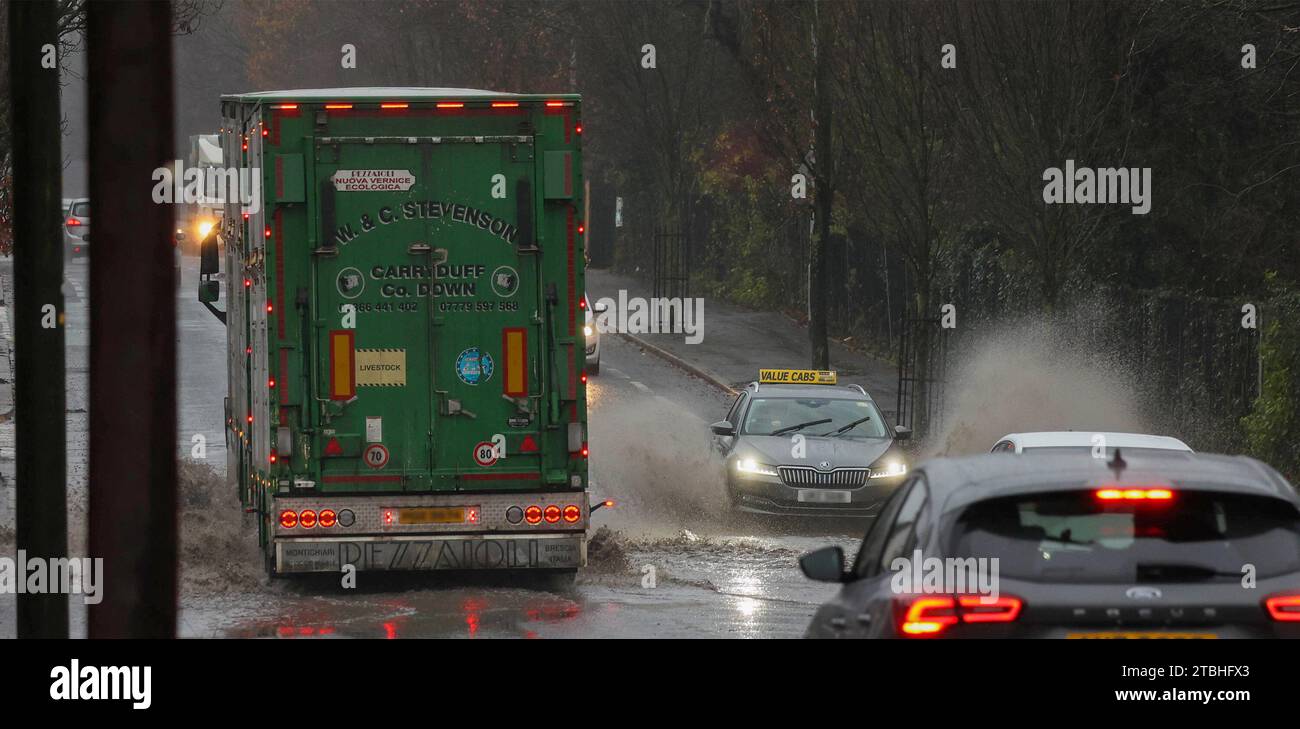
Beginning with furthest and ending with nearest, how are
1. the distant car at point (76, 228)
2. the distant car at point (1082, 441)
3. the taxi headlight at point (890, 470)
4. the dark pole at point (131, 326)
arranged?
the distant car at point (76, 228) < the taxi headlight at point (890, 470) < the distant car at point (1082, 441) < the dark pole at point (131, 326)

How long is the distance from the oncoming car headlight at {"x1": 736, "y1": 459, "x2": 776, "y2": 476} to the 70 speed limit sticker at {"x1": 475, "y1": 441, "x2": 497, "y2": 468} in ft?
21.7

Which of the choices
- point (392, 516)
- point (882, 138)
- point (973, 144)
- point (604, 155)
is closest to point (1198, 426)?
point (973, 144)

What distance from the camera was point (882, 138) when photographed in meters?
26.7

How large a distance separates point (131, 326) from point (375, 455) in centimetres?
627

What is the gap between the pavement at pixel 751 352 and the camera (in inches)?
1339

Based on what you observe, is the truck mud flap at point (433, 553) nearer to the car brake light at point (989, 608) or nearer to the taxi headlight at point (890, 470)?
the taxi headlight at point (890, 470)

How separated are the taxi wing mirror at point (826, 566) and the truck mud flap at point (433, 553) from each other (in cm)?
644

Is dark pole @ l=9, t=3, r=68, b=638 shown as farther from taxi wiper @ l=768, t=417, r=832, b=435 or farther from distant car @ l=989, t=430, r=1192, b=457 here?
taxi wiper @ l=768, t=417, r=832, b=435

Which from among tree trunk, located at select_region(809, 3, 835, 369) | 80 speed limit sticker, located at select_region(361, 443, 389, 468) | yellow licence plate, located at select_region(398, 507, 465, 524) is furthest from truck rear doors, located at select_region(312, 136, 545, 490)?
tree trunk, located at select_region(809, 3, 835, 369)

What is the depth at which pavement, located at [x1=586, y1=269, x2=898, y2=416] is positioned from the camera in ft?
112

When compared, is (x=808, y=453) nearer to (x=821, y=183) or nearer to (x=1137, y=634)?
(x=821, y=183)

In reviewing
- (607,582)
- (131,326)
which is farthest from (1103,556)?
(607,582)

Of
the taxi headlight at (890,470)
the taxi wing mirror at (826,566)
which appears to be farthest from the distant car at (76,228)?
the taxi wing mirror at (826,566)
